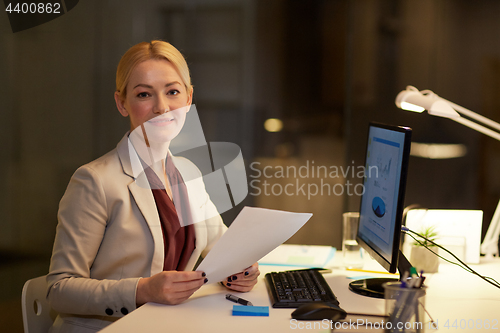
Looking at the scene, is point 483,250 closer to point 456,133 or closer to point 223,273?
point 456,133

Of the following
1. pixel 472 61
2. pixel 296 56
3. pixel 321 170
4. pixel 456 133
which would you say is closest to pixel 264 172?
pixel 321 170

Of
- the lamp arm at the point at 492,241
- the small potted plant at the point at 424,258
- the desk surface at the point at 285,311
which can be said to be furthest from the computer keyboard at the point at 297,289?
the lamp arm at the point at 492,241

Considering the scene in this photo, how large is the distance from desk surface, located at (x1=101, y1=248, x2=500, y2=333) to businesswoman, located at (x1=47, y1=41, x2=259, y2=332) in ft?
0.17

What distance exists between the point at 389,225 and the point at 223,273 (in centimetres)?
44

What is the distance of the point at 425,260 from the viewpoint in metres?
1.50

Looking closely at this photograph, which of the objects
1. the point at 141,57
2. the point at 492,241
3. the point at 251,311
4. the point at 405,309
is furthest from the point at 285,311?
the point at 492,241

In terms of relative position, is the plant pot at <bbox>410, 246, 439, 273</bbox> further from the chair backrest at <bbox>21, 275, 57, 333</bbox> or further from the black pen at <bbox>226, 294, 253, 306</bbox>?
the chair backrest at <bbox>21, 275, 57, 333</bbox>

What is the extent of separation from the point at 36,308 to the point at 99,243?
30 cm

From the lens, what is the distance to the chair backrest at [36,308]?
48.6 inches

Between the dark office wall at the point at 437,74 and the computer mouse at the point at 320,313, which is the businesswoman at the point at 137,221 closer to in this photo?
the computer mouse at the point at 320,313

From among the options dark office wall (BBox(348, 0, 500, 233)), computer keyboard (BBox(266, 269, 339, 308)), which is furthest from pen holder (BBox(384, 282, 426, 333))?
dark office wall (BBox(348, 0, 500, 233))

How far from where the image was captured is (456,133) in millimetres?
2053

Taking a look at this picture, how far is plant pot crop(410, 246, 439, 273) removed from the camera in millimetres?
1490

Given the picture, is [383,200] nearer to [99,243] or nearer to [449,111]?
[449,111]
